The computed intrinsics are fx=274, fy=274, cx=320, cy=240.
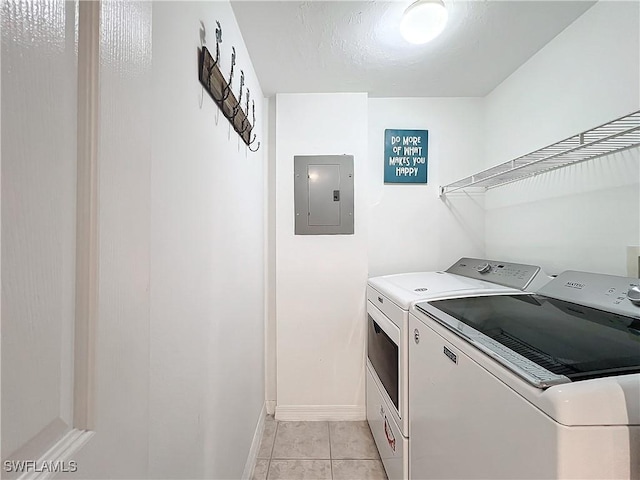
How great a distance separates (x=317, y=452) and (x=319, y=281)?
1.01m

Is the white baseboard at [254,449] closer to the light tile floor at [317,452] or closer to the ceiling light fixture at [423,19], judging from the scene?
the light tile floor at [317,452]

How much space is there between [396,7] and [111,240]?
4.85 ft

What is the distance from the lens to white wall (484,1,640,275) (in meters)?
1.12

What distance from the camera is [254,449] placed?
1.55 meters

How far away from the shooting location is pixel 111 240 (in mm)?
371

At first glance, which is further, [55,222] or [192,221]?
[192,221]

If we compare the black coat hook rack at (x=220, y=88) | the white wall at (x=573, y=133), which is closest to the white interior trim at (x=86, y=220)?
the black coat hook rack at (x=220, y=88)

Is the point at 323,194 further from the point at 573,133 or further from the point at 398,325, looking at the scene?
the point at 573,133

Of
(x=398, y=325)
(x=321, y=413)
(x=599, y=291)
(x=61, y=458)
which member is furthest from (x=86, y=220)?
(x=321, y=413)

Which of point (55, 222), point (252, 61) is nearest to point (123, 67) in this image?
point (55, 222)

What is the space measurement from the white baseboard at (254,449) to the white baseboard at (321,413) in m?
0.15

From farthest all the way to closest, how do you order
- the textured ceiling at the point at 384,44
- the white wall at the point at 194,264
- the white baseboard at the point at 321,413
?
the white baseboard at the point at 321,413, the textured ceiling at the point at 384,44, the white wall at the point at 194,264

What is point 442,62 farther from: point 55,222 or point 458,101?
point 55,222

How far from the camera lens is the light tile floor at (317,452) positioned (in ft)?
4.82
